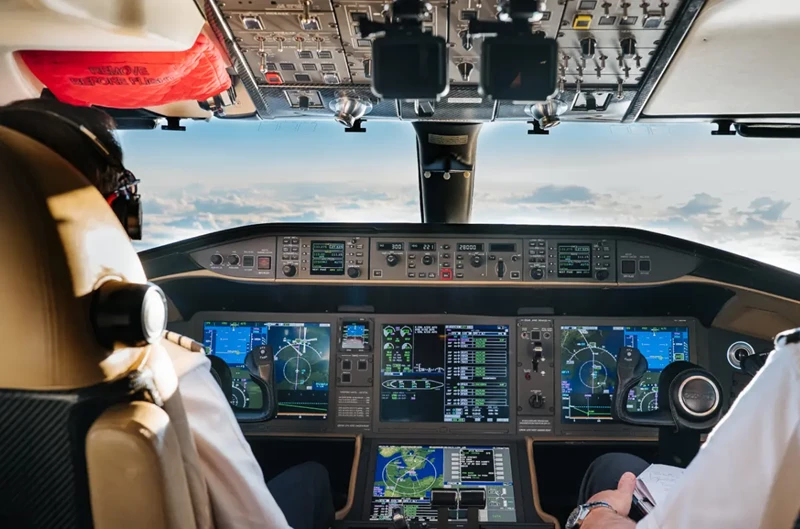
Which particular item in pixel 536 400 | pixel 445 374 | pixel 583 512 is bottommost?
pixel 583 512

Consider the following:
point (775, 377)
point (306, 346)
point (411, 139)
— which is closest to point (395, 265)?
point (306, 346)

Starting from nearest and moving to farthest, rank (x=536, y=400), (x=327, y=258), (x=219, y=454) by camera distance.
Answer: (x=219, y=454) → (x=327, y=258) → (x=536, y=400)

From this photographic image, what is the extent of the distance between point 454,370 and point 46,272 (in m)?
2.20

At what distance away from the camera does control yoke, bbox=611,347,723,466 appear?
216 centimetres

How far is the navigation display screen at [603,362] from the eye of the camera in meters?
2.83

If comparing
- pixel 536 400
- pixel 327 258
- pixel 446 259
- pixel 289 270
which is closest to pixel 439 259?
pixel 446 259

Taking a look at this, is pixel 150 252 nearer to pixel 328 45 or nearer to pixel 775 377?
pixel 328 45

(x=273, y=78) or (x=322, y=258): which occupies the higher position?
(x=273, y=78)

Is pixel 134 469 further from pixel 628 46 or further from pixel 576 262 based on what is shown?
pixel 576 262

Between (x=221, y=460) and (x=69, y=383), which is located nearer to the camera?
(x=69, y=383)

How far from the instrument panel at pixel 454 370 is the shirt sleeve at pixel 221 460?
166cm

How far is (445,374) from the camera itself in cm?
284

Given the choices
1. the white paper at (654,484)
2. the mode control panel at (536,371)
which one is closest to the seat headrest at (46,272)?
the white paper at (654,484)

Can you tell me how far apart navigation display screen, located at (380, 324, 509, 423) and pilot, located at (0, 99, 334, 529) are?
161 centimetres
